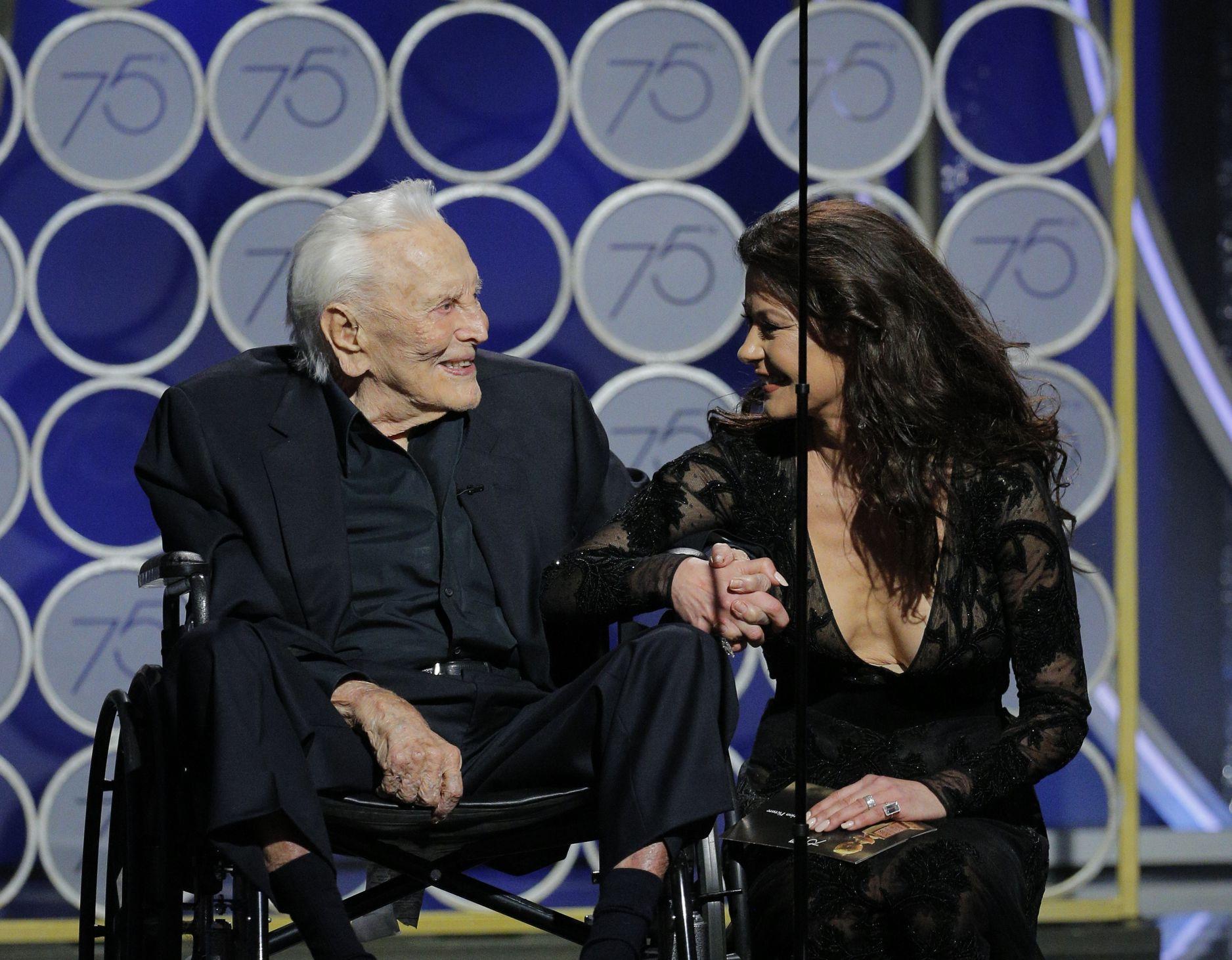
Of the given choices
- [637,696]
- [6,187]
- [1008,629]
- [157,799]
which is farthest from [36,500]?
[1008,629]

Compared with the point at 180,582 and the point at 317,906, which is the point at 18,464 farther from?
the point at 317,906

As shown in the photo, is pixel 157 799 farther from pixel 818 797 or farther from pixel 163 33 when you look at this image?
pixel 163 33

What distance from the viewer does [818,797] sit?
87.7 inches

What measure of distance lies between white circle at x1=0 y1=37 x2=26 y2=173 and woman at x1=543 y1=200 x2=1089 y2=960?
1.77 m

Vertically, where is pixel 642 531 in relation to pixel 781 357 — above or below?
below

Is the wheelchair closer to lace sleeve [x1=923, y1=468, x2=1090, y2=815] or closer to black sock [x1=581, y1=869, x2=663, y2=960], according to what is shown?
black sock [x1=581, y1=869, x2=663, y2=960]

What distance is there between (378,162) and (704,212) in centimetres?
72

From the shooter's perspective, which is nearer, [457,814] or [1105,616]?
[457,814]

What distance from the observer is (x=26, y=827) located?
3572 millimetres

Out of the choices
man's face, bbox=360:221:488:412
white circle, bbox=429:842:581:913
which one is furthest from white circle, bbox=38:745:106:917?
man's face, bbox=360:221:488:412

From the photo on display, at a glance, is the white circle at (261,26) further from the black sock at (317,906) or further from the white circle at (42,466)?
the black sock at (317,906)

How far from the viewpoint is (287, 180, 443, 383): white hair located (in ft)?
8.80

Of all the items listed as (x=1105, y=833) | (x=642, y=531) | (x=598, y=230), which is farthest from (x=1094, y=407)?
(x=642, y=531)

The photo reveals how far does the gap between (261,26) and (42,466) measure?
105 cm
